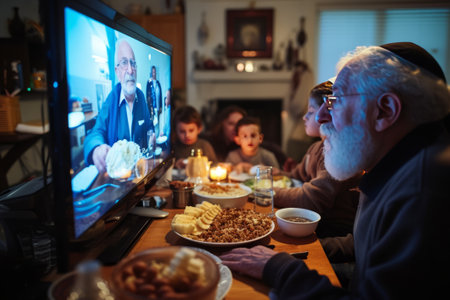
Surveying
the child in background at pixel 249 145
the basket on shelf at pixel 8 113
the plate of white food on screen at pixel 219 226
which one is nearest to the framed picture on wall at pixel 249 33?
the child in background at pixel 249 145

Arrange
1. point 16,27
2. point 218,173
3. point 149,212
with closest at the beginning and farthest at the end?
point 149,212
point 218,173
point 16,27

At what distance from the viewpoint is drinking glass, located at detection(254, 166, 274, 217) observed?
1.52 m

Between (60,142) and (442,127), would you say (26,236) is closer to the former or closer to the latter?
(60,142)

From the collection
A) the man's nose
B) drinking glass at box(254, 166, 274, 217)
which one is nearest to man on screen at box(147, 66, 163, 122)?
drinking glass at box(254, 166, 274, 217)

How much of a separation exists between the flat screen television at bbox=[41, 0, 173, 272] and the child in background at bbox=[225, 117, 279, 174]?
5.01 feet

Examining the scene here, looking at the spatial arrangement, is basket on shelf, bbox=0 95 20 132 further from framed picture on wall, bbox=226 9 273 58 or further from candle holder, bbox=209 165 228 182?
framed picture on wall, bbox=226 9 273 58

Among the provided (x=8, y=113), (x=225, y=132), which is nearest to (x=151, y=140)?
(x=225, y=132)

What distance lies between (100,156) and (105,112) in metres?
0.12

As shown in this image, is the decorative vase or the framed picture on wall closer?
the decorative vase

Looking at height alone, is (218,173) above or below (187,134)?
below

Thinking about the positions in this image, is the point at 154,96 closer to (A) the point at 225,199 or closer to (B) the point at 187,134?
(A) the point at 225,199

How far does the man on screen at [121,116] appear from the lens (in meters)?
0.85

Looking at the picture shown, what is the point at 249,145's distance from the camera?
9.26 feet

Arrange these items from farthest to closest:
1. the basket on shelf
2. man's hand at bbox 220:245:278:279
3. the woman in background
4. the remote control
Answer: the woman in background < the basket on shelf < the remote control < man's hand at bbox 220:245:278:279
